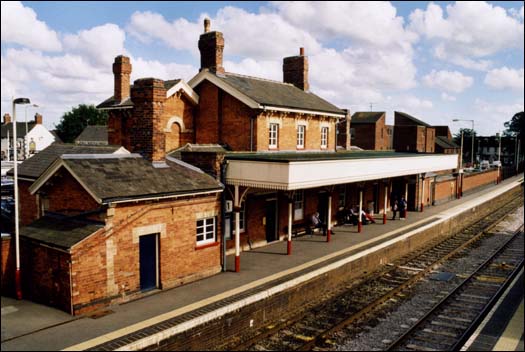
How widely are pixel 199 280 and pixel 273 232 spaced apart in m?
6.00

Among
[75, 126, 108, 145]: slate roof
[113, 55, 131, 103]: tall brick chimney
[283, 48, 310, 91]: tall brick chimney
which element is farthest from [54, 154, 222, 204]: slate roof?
[75, 126, 108, 145]: slate roof

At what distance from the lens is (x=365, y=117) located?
192 ft

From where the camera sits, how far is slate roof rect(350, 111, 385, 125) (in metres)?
56.9

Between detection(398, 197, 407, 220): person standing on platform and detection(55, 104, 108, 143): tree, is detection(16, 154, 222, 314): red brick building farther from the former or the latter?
detection(55, 104, 108, 143): tree

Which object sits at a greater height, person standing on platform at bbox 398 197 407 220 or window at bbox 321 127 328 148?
window at bbox 321 127 328 148

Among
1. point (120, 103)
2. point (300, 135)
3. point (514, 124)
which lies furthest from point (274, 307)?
point (514, 124)

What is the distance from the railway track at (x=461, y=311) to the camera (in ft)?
37.4

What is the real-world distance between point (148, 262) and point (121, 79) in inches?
549

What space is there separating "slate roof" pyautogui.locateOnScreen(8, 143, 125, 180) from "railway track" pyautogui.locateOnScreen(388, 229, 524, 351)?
1247cm

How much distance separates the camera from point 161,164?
14.1 m

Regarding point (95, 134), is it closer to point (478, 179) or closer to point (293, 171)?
point (478, 179)

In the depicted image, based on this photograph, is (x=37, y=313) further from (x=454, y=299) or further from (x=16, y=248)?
(x=454, y=299)

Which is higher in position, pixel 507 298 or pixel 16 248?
pixel 16 248

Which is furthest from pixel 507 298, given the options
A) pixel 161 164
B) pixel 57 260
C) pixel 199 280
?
pixel 57 260
